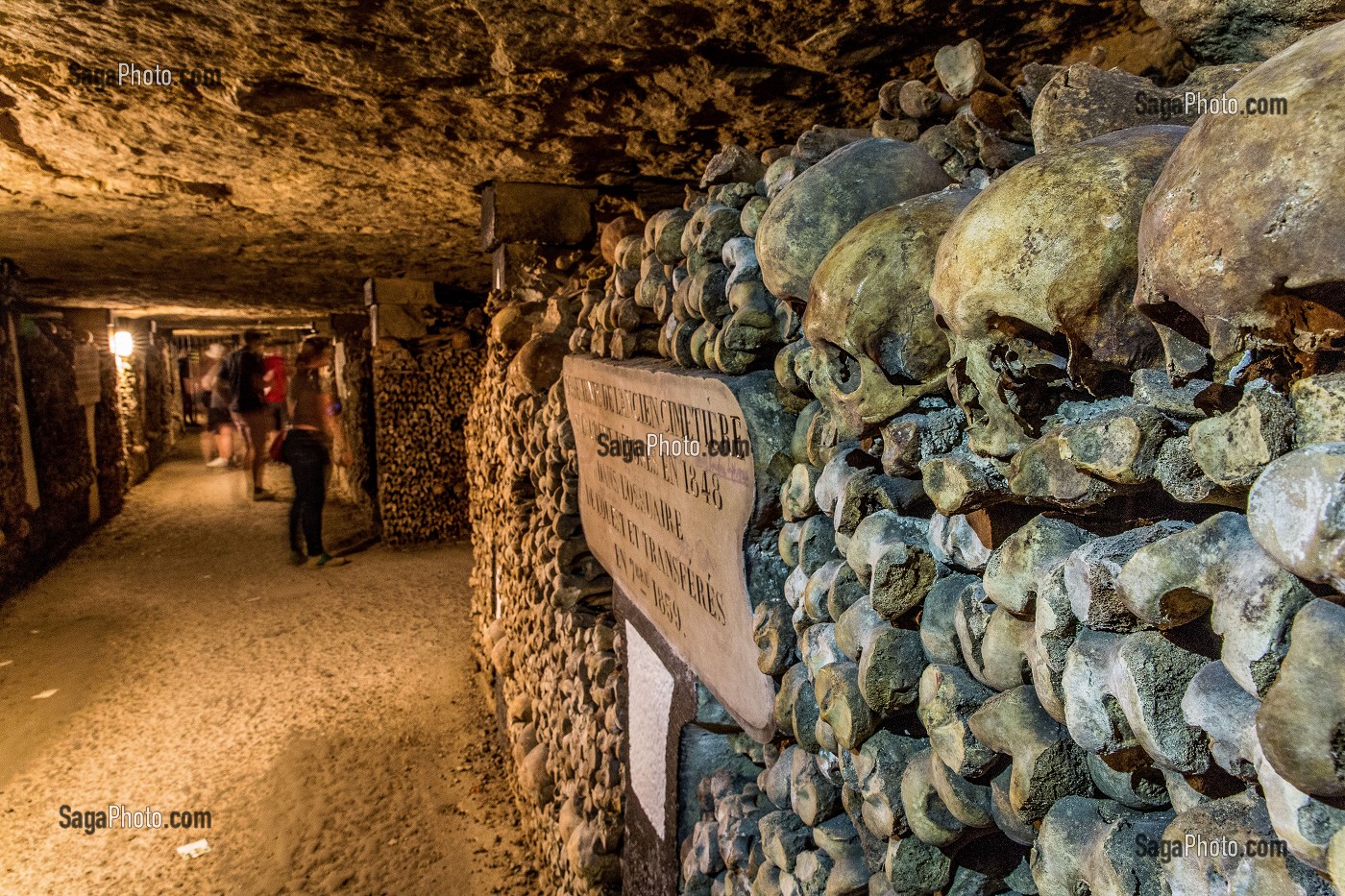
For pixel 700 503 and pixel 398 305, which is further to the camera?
pixel 398 305

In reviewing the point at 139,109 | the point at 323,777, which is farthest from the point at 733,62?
the point at 323,777

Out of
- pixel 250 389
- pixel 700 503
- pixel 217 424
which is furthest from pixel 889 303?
pixel 217 424

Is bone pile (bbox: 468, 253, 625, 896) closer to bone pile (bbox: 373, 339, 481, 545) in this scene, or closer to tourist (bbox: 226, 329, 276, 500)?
bone pile (bbox: 373, 339, 481, 545)

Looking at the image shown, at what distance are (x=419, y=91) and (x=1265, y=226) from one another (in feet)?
6.86

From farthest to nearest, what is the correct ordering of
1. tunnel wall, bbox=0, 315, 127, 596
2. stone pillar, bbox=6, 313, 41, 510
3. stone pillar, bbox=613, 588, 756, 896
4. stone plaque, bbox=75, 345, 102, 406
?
stone plaque, bbox=75, 345, 102, 406 → stone pillar, bbox=6, 313, 41, 510 → tunnel wall, bbox=0, 315, 127, 596 → stone pillar, bbox=613, 588, 756, 896

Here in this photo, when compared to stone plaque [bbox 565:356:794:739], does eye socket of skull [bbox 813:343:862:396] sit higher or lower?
higher

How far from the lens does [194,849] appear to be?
283 centimetres

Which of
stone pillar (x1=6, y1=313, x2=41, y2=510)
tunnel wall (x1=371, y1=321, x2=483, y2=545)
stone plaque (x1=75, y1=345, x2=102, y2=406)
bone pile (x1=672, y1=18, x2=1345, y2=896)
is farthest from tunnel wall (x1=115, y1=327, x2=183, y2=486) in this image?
bone pile (x1=672, y1=18, x2=1345, y2=896)

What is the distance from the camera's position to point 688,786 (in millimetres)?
1688

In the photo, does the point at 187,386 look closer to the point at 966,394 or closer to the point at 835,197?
the point at 835,197

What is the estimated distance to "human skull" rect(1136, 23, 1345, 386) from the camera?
429 millimetres

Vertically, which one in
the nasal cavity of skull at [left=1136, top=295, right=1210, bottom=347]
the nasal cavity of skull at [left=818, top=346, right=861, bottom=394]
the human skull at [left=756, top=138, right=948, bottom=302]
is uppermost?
the human skull at [left=756, top=138, right=948, bottom=302]

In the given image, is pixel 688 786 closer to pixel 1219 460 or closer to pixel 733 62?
pixel 1219 460

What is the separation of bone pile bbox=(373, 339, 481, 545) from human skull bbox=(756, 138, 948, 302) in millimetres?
5715
